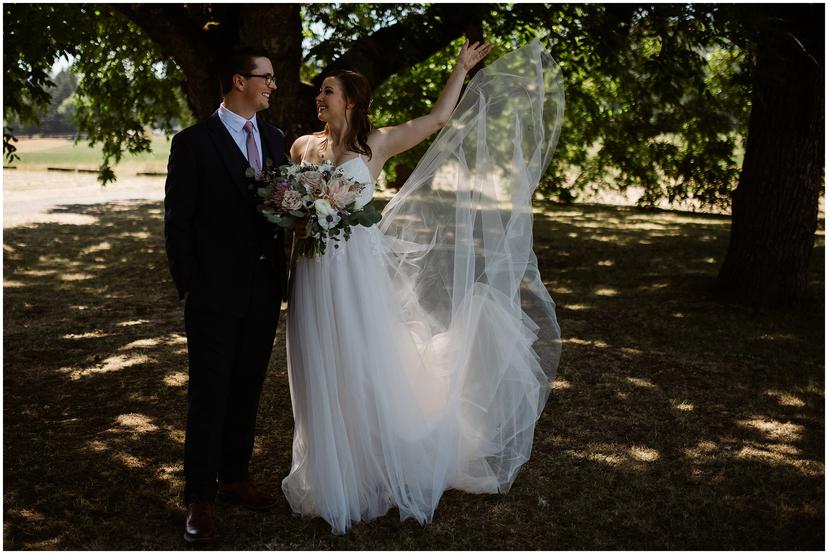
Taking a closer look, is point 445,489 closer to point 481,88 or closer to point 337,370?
point 337,370

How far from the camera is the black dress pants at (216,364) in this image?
3.96 m

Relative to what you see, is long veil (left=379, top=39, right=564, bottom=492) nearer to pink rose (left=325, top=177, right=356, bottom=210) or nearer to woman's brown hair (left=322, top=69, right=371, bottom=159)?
woman's brown hair (left=322, top=69, right=371, bottom=159)

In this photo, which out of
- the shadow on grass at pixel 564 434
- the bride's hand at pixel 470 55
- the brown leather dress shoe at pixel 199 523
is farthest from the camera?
the bride's hand at pixel 470 55

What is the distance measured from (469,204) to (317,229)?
1016 millimetres

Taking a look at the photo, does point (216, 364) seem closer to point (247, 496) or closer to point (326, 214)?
point (247, 496)

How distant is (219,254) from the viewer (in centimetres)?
389

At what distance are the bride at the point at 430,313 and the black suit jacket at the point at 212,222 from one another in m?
0.33

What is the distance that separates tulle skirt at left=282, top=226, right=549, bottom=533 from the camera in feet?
13.5

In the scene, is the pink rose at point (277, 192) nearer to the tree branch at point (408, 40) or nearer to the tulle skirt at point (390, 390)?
the tulle skirt at point (390, 390)

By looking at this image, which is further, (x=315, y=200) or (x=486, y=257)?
(x=486, y=257)

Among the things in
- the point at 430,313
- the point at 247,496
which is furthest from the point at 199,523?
the point at 430,313

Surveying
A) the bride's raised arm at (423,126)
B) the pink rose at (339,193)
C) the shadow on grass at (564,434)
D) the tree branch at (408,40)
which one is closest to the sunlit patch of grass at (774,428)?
the shadow on grass at (564,434)

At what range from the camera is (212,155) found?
3.85m

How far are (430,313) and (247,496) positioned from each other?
1.40 metres
